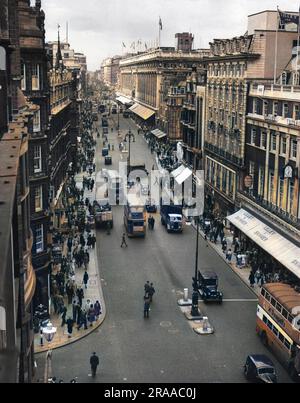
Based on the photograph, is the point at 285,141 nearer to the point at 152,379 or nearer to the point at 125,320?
the point at 125,320

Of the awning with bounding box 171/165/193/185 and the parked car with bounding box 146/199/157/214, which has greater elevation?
the awning with bounding box 171/165/193/185

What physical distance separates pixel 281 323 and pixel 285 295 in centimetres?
149

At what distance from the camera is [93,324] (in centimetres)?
3312

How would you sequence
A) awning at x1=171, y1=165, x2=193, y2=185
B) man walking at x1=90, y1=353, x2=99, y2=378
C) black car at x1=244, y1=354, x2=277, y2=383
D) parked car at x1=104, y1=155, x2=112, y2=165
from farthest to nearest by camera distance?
parked car at x1=104, y1=155, x2=112, y2=165 → awning at x1=171, y1=165, x2=193, y2=185 → man walking at x1=90, y1=353, x2=99, y2=378 → black car at x1=244, y1=354, x2=277, y2=383

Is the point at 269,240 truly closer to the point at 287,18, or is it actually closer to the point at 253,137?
the point at 253,137

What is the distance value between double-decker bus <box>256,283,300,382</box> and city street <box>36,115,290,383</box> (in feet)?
2.22

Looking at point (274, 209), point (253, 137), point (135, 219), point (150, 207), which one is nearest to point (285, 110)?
point (253, 137)

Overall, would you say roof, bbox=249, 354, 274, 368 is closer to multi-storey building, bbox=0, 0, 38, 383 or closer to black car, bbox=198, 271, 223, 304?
multi-storey building, bbox=0, 0, 38, 383

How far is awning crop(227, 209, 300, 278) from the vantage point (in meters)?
38.0

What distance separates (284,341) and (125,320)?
997 centimetres

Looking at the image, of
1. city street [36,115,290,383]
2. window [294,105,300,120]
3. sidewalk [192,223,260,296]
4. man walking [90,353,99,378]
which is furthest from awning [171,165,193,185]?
man walking [90,353,99,378]

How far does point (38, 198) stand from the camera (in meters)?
36.4

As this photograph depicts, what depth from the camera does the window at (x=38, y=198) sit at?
119ft
